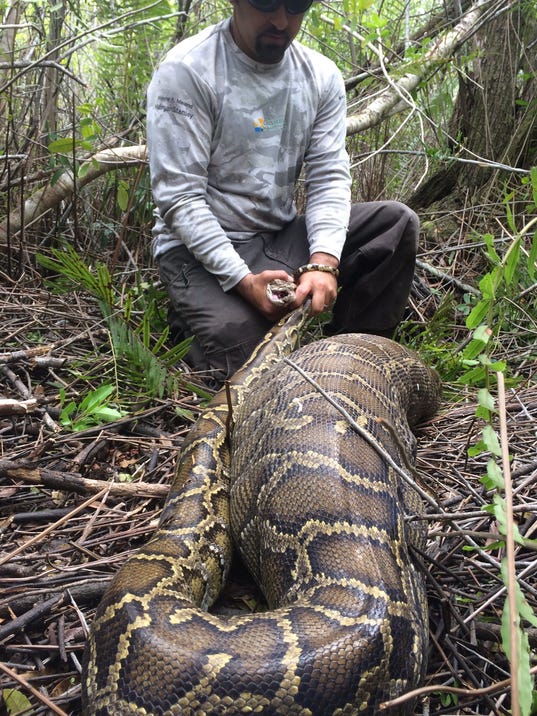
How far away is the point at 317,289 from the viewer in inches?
183

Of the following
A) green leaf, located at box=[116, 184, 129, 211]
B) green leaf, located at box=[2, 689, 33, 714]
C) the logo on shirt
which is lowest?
green leaf, located at box=[2, 689, 33, 714]

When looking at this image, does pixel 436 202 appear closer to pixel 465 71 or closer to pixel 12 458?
pixel 465 71

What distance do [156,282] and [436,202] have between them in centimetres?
353

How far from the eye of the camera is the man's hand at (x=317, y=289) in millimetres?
4586

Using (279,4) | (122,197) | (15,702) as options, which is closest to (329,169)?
(279,4)

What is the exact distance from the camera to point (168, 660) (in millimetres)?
1812

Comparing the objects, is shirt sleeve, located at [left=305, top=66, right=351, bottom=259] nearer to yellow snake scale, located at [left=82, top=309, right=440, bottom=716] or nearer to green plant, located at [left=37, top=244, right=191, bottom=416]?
green plant, located at [left=37, top=244, right=191, bottom=416]

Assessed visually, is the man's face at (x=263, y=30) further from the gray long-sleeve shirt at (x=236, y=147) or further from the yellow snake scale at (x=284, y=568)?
the yellow snake scale at (x=284, y=568)

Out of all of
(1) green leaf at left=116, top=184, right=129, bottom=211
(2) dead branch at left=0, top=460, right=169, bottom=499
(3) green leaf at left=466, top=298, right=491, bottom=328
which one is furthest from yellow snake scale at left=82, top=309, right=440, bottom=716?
(1) green leaf at left=116, top=184, right=129, bottom=211

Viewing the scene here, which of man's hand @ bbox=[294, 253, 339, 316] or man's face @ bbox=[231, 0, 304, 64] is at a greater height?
man's face @ bbox=[231, 0, 304, 64]

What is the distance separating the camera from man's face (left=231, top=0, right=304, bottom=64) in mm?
4523

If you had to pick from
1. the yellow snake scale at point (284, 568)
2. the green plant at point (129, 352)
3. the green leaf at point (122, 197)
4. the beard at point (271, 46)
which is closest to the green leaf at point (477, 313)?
the yellow snake scale at point (284, 568)

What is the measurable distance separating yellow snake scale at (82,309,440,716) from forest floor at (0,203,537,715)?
0.19 metres

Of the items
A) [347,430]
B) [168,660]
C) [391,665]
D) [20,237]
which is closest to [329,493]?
[347,430]
